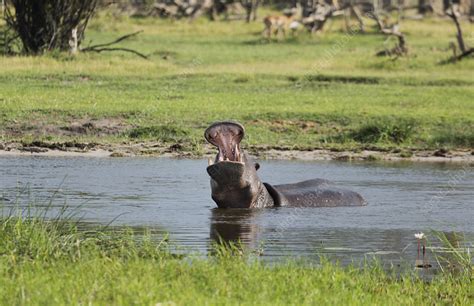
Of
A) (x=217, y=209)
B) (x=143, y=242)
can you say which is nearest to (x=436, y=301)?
(x=143, y=242)

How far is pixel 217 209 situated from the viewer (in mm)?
10594

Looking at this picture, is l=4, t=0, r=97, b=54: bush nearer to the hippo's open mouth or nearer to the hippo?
the hippo

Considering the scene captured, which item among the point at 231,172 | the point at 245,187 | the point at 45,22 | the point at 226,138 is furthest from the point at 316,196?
the point at 45,22

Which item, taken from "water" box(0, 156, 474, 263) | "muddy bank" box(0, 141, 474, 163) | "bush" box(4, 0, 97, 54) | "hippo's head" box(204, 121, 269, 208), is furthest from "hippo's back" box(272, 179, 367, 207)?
"bush" box(4, 0, 97, 54)

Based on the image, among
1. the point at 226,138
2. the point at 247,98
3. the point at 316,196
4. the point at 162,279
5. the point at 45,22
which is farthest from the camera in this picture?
the point at 45,22

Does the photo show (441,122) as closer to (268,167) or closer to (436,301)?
(268,167)

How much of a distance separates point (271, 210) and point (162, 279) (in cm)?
425

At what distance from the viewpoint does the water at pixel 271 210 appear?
9.01 meters

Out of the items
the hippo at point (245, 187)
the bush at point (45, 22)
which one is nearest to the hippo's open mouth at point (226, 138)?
the hippo at point (245, 187)

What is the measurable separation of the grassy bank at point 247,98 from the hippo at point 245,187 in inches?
147

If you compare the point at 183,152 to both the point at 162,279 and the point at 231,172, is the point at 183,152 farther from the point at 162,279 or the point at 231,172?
the point at 162,279

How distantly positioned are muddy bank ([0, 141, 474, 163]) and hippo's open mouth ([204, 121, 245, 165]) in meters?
4.36

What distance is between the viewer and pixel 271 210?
1071 centimetres

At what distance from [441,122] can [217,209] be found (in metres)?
6.75
